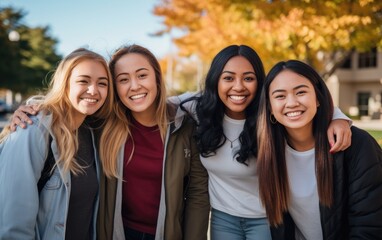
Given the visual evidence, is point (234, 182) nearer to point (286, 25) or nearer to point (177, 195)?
point (177, 195)

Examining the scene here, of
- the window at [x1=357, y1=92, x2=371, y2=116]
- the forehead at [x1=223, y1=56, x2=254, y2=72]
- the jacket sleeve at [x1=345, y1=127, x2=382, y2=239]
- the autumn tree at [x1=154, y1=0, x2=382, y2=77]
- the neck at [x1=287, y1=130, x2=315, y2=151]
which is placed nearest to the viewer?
the jacket sleeve at [x1=345, y1=127, x2=382, y2=239]

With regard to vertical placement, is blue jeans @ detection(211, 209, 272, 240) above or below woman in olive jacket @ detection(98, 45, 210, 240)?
below

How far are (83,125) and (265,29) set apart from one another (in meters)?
7.30

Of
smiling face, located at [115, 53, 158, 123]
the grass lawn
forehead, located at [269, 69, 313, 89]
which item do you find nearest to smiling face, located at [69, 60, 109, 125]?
smiling face, located at [115, 53, 158, 123]

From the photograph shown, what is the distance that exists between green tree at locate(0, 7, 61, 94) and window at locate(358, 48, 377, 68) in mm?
27519

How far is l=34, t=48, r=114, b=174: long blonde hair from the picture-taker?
290cm

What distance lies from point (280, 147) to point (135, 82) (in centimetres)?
142

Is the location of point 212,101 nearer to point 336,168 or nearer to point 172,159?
point 172,159

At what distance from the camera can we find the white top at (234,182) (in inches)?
131

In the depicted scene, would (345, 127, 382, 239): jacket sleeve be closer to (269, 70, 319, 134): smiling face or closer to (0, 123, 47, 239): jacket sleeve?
(269, 70, 319, 134): smiling face

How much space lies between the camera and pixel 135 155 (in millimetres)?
3361

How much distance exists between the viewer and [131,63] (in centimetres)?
338

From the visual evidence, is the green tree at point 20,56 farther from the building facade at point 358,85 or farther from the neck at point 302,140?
the neck at point 302,140

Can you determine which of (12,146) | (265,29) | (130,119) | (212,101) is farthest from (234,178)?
(265,29)
